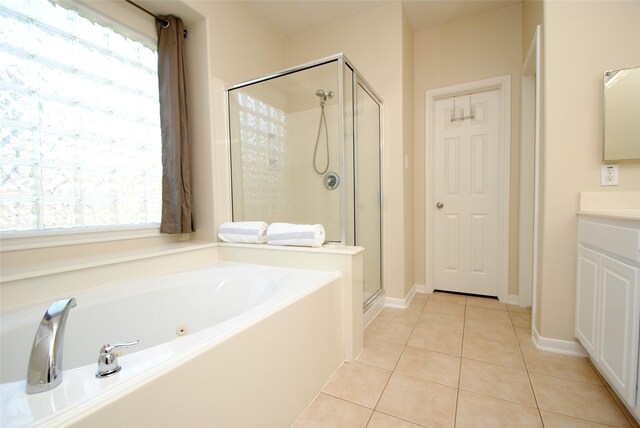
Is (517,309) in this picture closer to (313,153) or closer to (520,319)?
Result: (520,319)

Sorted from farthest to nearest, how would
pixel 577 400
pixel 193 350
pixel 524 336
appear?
pixel 524 336 < pixel 577 400 < pixel 193 350

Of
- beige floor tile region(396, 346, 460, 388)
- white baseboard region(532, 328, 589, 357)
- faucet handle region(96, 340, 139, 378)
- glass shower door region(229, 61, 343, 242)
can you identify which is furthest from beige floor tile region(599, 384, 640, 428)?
faucet handle region(96, 340, 139, 378)

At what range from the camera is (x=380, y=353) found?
1703 millimetres

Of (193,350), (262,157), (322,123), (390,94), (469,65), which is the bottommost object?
(193,350)

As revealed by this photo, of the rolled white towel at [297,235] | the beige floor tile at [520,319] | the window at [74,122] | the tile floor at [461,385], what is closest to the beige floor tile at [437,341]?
the tile floor at [461,385]

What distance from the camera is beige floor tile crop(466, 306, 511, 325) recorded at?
2148 mm

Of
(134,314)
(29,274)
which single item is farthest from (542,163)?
(29,274)

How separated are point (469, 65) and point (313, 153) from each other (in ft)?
5.63

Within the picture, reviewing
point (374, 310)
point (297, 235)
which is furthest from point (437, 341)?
point (297, 235)

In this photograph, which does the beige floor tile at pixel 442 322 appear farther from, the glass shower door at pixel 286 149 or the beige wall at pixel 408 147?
the glass shower door at pixel 286 149

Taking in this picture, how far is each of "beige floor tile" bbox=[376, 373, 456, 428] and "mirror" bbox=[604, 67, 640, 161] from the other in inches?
59.1

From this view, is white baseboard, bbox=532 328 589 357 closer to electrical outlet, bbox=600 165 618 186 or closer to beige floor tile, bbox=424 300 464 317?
beige floor tile, bbox=424 300 464 317

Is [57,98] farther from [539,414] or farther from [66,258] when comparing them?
[539,414]

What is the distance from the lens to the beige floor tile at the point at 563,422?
3.69 feet
